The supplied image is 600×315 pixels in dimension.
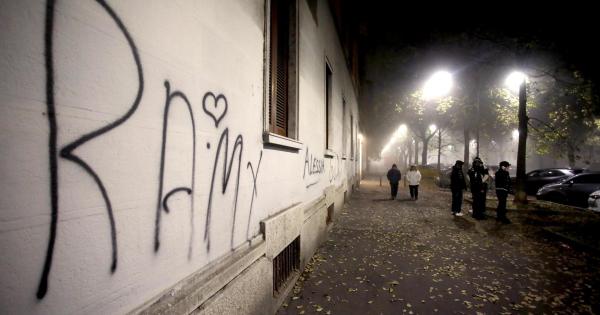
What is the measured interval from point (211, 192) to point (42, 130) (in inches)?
49.1

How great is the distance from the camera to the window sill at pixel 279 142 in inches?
132

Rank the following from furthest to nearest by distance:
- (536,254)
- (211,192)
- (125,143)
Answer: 1. (536,254)
2. (211,192)
3. (125,143)

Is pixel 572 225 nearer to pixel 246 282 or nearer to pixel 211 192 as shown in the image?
pixel 246 282

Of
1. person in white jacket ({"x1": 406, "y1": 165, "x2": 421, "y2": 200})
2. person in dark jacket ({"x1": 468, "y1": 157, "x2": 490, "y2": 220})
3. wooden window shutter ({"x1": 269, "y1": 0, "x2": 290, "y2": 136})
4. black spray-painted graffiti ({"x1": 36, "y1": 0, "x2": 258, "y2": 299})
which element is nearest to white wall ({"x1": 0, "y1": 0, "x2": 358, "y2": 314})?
black spray-painted graffiti ({"x1": 36, "y1": 0, "x2": 258, "y2": 299})

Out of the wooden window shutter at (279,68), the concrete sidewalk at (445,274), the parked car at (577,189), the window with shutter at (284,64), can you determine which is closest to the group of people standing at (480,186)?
the concrete sidewalk at (445,274)

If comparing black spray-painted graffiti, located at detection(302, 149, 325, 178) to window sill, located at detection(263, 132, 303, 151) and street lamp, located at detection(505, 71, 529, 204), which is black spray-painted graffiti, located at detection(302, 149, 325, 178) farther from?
street lamp, located at detection(505, 71, 529, 204)

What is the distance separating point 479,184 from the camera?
903 centimetres

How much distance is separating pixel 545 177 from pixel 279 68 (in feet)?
59.1

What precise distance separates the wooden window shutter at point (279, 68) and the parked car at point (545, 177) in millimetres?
16425

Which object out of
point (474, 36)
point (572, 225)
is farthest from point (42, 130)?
point (474, 36)

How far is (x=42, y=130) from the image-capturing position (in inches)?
47.6

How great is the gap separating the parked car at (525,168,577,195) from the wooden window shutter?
16.4 metres

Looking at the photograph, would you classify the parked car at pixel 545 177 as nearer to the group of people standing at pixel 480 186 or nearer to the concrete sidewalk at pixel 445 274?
the group of people standing at pixel 480 186

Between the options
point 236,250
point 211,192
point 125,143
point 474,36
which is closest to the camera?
point 125,143
